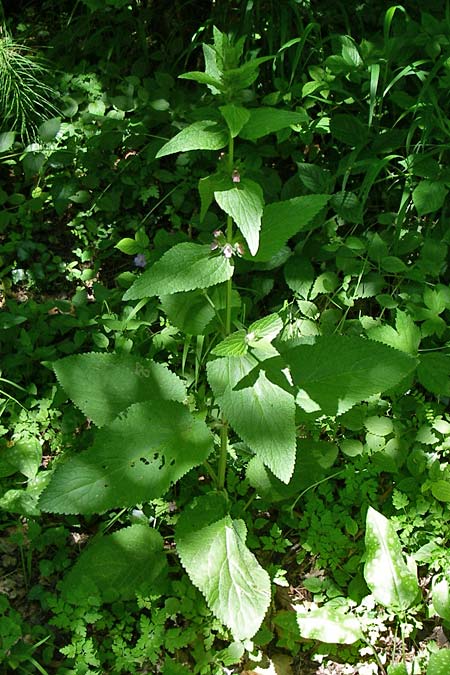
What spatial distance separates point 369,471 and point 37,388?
120 centimetres

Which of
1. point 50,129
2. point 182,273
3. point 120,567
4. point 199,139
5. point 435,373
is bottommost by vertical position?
point 120,567

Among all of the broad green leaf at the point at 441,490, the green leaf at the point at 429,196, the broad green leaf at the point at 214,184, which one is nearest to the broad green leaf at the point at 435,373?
the broad green leaf at the point at 441,490

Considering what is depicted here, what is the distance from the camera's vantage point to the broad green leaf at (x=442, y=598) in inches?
76.4

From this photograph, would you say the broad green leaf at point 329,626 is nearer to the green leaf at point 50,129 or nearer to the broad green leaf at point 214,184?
the broad green leaf at point 214,184

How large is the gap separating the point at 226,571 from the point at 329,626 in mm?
334

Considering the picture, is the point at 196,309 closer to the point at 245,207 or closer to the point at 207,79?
the point at 245,207

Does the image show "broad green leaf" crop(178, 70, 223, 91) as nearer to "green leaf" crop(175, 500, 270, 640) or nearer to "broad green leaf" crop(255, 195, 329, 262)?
"broad green leaf" crop(255, 195, 329, 262)

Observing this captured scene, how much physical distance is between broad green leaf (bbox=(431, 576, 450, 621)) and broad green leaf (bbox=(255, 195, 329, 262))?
1.03m

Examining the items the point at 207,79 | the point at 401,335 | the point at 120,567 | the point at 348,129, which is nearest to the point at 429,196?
the point at 348,129

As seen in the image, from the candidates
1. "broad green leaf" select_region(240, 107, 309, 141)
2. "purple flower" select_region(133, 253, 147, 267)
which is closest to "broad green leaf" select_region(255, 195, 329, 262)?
"broad green leaf" select_region(240, 107, 309, 141)

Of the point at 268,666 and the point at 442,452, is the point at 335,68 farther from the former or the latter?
the point at 268,666

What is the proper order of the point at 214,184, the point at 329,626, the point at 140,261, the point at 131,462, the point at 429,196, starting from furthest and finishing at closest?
the point at 140,261, the point at 429,196, the point at 329,626, the point at 131,462, the point at 214,184

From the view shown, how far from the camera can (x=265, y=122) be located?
5.13 ft

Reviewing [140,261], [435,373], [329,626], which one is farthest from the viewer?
[140,261]
